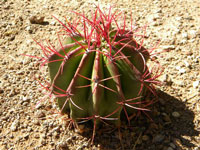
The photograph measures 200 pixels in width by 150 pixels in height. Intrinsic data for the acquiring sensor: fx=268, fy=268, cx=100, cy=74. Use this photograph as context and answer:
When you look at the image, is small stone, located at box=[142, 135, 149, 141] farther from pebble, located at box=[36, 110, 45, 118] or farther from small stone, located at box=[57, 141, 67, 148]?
pebble, located at box=[36, 110, 45, 118]

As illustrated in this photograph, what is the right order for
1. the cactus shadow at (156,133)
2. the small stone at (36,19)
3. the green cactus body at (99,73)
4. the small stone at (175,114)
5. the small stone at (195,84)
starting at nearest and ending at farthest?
the green cactus body at (99,73) → the cactus shadow at (156,133) → the small stone at (175,114) → the small stone at (195,84) → the small stone at (36,19)

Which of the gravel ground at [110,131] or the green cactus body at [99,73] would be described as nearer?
the green cactus body at [99,73]

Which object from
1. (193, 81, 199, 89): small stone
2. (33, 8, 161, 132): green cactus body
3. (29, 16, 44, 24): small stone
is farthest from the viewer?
(29, 16, 44, 24): small stone

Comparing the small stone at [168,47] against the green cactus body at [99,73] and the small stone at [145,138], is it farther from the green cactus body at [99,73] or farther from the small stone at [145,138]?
the small stone at [145,138]

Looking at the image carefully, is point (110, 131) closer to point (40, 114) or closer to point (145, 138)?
point (145, 138)

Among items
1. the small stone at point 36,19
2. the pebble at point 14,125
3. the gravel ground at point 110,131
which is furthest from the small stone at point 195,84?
the small stone at point 36,19

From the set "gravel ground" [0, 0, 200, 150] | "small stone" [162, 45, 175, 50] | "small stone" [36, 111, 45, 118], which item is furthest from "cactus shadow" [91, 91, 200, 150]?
"small stone" [162, 45, 175, 50]

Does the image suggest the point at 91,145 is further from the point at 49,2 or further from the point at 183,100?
the point at 49,2

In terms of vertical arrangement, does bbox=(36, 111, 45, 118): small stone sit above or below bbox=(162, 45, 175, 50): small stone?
below

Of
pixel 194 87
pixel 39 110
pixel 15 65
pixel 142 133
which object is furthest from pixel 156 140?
pixel 15 65
